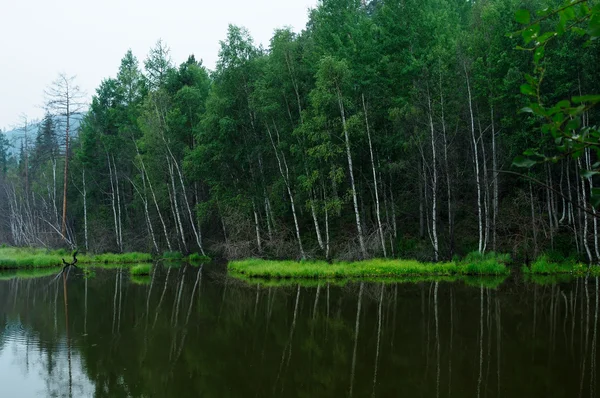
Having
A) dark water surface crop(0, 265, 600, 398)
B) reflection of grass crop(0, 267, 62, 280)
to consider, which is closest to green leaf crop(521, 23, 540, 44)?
dark water surface crop(0, 265, 600, 398)

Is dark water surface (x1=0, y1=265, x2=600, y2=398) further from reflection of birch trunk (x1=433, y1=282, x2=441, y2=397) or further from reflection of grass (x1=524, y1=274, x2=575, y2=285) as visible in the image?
reflection of grass (x1=524, y1=274, x2=575, y2=285)

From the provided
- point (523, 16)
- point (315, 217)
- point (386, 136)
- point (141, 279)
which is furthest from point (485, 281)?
point (523, 16)

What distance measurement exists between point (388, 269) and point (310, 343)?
35.1 ft

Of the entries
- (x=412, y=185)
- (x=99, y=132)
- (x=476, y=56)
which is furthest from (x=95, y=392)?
(x=99, y=132)

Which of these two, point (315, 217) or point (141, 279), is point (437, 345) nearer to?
point (315, 217)

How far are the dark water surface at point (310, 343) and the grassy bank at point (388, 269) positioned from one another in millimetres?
2988

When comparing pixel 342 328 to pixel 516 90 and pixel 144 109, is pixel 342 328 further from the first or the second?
pixel 144 109

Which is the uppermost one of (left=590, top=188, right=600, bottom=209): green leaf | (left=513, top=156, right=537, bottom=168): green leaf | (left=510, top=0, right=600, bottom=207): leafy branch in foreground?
(left=510, top=0, right=600, bottom=207): leafy branch in foreground

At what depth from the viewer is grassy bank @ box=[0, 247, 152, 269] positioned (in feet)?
84.9

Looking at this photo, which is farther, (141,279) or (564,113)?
(141,279)

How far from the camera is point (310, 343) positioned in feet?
30.1

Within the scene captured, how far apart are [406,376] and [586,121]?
18253mm

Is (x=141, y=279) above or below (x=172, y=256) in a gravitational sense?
below

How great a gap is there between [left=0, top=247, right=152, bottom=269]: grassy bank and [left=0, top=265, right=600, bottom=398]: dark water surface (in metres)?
12.1
